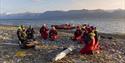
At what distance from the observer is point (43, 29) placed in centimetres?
3011

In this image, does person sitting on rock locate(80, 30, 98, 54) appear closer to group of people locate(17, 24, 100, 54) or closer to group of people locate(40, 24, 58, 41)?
group of people locate(17, 24, 100, 54)

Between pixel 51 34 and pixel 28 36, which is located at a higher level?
pixel 28 36

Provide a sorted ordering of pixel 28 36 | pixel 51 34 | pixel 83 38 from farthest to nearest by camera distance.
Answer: pixel 51 34 < pixel 28 36 < pixel 83 38

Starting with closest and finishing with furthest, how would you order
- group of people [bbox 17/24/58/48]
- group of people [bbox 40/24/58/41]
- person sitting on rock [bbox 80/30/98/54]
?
person sitting on rock [bbox 80/30/98/54], group of people [bbox 17/24/58/48], group of people [bbox 40/24/58/41]

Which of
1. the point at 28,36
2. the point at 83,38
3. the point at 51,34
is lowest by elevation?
the point at 51,34

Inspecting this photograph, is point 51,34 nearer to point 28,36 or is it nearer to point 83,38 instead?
point 28,36

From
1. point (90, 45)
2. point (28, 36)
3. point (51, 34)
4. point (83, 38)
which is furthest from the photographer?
point (51, 34)

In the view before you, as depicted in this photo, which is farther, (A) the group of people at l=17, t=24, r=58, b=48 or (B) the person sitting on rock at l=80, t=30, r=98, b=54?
(A) the group of people at l=17, t=24, r=58, b=48

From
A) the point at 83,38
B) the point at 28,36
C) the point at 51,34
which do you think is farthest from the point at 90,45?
the point at 51,34

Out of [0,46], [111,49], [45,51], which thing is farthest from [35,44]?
[111,49]

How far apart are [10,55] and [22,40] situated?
3892 mm

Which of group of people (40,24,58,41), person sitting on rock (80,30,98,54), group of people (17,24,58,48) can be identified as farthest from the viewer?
group of people (40,24,58,41)

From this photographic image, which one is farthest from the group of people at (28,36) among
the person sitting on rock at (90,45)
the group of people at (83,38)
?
the person sitting on rock at (90,45)

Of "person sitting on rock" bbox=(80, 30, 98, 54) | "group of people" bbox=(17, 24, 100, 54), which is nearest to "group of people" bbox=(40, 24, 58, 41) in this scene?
"group of people" bbox=(17, 24, 100, 54)
